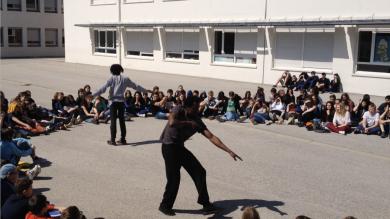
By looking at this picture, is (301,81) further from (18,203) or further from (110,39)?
(18,203)

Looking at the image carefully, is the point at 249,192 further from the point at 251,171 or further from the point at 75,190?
the point at 75,190

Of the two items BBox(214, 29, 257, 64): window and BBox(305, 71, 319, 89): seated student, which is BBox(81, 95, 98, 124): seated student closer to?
BBox(305, 71, 319, 89): seated student

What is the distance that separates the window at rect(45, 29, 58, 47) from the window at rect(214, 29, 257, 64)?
89.4ft

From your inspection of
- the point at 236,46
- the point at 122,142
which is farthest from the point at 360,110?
the point at 236,46

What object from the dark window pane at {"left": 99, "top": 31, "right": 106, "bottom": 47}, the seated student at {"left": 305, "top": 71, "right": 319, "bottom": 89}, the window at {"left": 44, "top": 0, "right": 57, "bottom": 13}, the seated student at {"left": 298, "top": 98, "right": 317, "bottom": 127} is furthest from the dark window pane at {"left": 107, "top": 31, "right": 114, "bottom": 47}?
the seated student at {"left": 298, "top": 98, "right": 317, "bottom": 127}

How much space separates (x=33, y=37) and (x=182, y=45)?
2437 cm

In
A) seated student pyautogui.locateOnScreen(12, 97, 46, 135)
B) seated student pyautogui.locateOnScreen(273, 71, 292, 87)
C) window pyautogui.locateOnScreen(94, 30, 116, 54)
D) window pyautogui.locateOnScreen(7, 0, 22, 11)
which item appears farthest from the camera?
window pyautogui.locateOnScreen(7, 0, 22, 11)

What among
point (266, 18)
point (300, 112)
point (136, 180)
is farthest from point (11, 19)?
point (136, 180)

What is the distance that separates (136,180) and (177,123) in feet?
7.32

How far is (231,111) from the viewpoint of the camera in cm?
1487

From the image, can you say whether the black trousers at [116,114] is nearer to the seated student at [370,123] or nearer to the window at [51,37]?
the seated student at [370,123]

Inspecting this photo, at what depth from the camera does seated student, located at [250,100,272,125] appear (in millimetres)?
14383

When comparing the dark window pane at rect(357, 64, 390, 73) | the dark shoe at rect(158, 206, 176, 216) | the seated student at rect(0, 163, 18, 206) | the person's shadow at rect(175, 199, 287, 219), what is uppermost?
the dark window pane at rect(357, 64, 390, 73)

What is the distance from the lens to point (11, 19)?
151 ft
